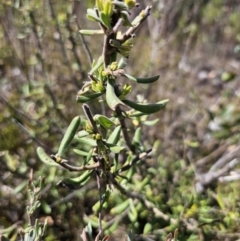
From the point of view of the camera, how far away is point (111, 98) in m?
0.62

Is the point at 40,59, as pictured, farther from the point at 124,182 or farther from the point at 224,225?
the point at 224,225

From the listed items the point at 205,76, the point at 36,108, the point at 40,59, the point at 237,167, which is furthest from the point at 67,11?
the point at 205,76

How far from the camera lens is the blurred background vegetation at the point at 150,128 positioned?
4.10ft

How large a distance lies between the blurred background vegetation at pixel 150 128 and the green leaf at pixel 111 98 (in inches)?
16.0

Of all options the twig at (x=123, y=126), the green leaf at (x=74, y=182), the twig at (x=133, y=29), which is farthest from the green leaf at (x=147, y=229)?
the twig at (x=133, y=29)

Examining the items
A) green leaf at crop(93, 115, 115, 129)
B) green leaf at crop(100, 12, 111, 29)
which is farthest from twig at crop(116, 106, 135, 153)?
green leaf at crop(100, 12, 111, 29)

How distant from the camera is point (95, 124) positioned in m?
0.71

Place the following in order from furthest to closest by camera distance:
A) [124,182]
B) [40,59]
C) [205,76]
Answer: [205,76], [40,59], [124,182]

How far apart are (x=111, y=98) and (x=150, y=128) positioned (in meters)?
1.46

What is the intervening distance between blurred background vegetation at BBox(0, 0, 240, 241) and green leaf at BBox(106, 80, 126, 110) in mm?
406

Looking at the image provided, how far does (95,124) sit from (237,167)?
43.3 inches

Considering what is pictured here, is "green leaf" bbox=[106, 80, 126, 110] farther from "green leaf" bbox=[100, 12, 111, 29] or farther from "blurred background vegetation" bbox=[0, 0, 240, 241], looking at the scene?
"blurred background vegetation" bbox=[0, 0, 240, 241]

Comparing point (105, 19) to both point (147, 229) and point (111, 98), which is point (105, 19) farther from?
point (147, 229)

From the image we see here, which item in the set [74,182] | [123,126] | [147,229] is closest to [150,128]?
[147,229]
